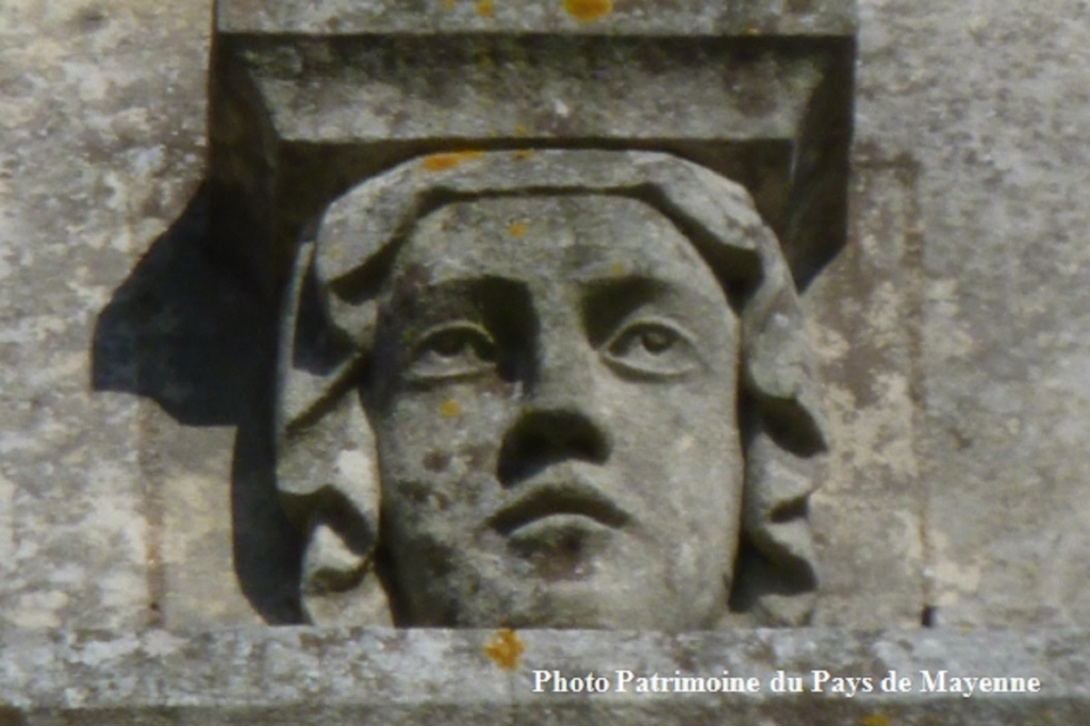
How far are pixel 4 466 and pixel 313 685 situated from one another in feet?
2.68

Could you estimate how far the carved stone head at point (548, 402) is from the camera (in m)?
3.52

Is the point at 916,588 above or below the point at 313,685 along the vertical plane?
above

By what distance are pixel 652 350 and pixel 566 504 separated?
203 millimetres

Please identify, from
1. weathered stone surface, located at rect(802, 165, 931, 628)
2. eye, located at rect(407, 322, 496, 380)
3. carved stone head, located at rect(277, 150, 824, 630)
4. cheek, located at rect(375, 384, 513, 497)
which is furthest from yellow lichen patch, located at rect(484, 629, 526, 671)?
weathered stone surface, located at rect(802, 165, 931, 628)

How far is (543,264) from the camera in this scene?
3.63 meters

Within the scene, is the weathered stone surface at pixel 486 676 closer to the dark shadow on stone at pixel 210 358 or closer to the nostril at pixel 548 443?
the nostril at pixel 548 443

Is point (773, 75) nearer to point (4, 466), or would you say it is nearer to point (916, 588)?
point (916, 588)

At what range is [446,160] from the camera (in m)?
3.75

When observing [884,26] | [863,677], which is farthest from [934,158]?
[863,677]

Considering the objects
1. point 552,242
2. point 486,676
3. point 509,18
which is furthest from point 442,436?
point 486,676

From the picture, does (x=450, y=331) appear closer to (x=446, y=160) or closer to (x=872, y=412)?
(x=446, y=160)

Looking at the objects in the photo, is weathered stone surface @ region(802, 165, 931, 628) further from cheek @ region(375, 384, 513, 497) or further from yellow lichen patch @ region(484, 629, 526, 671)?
yellow lichen patch @ region(484, 629, 526, 671)

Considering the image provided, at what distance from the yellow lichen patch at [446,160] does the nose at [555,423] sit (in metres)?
0.25

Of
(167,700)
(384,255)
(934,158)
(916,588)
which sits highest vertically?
(934,158)
